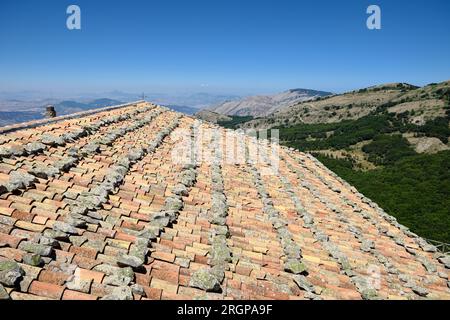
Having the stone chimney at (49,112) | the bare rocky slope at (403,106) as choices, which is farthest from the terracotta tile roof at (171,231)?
the bare rocky slope at (403,106)

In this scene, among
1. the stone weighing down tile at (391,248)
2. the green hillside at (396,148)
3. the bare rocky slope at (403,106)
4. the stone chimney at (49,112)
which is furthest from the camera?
the bare rocky slope at (403,106)

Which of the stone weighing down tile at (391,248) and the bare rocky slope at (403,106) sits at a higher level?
the bare rocky slope at (403,106)

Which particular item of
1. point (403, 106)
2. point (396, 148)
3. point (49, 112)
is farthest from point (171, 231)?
point (403, 106)

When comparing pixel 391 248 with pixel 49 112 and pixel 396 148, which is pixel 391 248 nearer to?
pixel 49 112

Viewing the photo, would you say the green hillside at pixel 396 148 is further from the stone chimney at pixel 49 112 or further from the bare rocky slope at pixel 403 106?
the stone chimney at pixel 49 112

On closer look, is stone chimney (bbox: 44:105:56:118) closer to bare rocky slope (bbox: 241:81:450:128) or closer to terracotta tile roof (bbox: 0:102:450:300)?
terracotta tile roof (bbox: 0:102:450:300)

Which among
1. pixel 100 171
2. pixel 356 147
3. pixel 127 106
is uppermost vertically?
pixel 127 106
